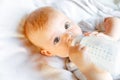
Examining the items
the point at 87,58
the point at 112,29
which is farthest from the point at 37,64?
the point at 112,29

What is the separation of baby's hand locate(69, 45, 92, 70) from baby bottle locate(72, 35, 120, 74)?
0.02 m

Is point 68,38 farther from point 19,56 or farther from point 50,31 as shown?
point 19,56

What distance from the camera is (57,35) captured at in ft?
3.50

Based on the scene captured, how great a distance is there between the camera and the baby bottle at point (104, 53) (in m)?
0.91

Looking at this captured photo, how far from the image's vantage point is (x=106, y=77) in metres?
0.93

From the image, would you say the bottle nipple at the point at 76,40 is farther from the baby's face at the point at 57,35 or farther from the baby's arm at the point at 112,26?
the baby's arm at the point at 112,26

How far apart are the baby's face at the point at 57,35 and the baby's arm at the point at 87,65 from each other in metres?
0.09

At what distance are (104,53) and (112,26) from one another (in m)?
0.29

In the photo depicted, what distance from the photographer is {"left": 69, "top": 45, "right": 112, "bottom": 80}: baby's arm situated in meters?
0.93

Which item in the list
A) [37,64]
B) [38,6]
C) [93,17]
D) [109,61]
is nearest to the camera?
[109,61]

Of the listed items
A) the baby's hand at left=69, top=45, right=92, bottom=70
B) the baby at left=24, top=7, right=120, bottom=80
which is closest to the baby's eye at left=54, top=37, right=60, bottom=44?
the baby at left=24, top=7, right=120, bottom=80

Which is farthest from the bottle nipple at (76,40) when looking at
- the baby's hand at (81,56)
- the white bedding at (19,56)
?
the white bedding at (19,56)

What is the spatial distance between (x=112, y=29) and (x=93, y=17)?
191 millimetres

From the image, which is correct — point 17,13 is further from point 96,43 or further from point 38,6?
point 96,43
